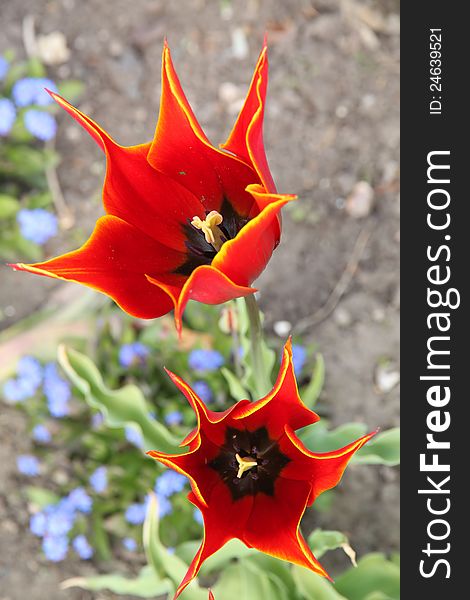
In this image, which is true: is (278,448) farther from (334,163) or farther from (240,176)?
(334,163)

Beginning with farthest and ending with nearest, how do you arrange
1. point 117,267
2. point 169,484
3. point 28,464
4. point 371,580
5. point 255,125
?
point 28,464 < point 169,484 < point 371,580 < point 117,267 < point 255,125

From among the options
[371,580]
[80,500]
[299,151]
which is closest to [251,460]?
[371,580]

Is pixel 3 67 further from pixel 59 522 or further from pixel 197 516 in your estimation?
pixel 197 516

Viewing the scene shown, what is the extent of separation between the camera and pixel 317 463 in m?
0.98

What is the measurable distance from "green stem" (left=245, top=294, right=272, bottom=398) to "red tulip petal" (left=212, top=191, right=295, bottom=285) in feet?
0.42

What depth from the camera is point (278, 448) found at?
3.70 ft

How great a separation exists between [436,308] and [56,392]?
A: 1104 mm

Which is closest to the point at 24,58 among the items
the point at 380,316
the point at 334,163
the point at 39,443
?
the point at 334,163

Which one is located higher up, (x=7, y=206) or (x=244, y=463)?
(x=7, y=206)

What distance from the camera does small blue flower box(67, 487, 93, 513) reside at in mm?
2000

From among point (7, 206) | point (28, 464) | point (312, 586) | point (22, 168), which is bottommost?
point (312, 586)

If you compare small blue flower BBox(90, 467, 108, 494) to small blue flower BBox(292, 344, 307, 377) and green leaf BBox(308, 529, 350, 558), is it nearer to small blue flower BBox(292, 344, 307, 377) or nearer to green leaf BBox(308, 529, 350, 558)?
small blue flower BBox(292, 344, 307, 377)

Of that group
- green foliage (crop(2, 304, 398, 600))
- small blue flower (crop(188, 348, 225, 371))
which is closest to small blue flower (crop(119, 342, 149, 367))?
green foliage (crop(2, 304, 398, 600))

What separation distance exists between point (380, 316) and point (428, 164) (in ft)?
2.18
